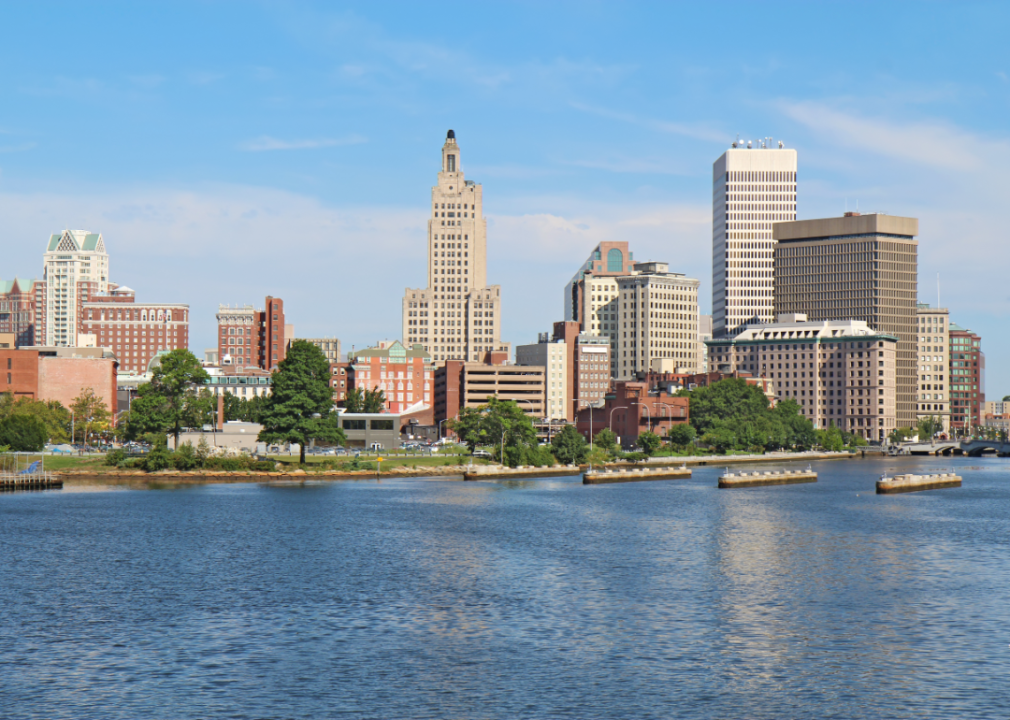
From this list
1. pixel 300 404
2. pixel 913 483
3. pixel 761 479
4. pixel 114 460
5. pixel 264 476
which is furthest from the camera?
pixel 761 479

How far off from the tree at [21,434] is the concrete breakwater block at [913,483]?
13063 centimetres

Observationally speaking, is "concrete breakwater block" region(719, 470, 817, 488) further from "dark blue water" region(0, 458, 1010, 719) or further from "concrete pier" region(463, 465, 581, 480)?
"dark blue water" region(0, 458, 1010, 719)

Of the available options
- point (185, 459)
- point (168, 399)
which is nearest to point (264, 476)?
point (185, 459)

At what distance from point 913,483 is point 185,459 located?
11149 cm

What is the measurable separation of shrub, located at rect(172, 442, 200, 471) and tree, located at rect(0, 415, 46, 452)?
90.8 ft

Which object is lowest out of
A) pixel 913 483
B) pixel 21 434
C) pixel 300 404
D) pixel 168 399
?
pixel 913 483

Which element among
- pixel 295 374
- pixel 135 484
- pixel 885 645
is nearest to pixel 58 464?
pixel 135 484

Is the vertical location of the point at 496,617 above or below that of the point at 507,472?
below

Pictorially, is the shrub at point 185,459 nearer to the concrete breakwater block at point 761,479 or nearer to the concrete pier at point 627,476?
the concrete pier at point 627,476

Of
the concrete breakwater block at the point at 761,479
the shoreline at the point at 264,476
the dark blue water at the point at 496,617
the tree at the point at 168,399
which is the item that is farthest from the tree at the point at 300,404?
the concrete breakwater block at the point at 761,479

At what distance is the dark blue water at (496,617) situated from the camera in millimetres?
45500

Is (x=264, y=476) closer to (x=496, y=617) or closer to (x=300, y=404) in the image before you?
(x=300, y=404)

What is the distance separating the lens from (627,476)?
621ft

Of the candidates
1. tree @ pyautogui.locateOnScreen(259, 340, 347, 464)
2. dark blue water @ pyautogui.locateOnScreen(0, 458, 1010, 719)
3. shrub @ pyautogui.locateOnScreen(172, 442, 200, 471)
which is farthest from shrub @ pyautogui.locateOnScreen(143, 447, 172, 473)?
dark blue water @ pyautogui.locateOnScreen(0, 458, 1010, 719)
